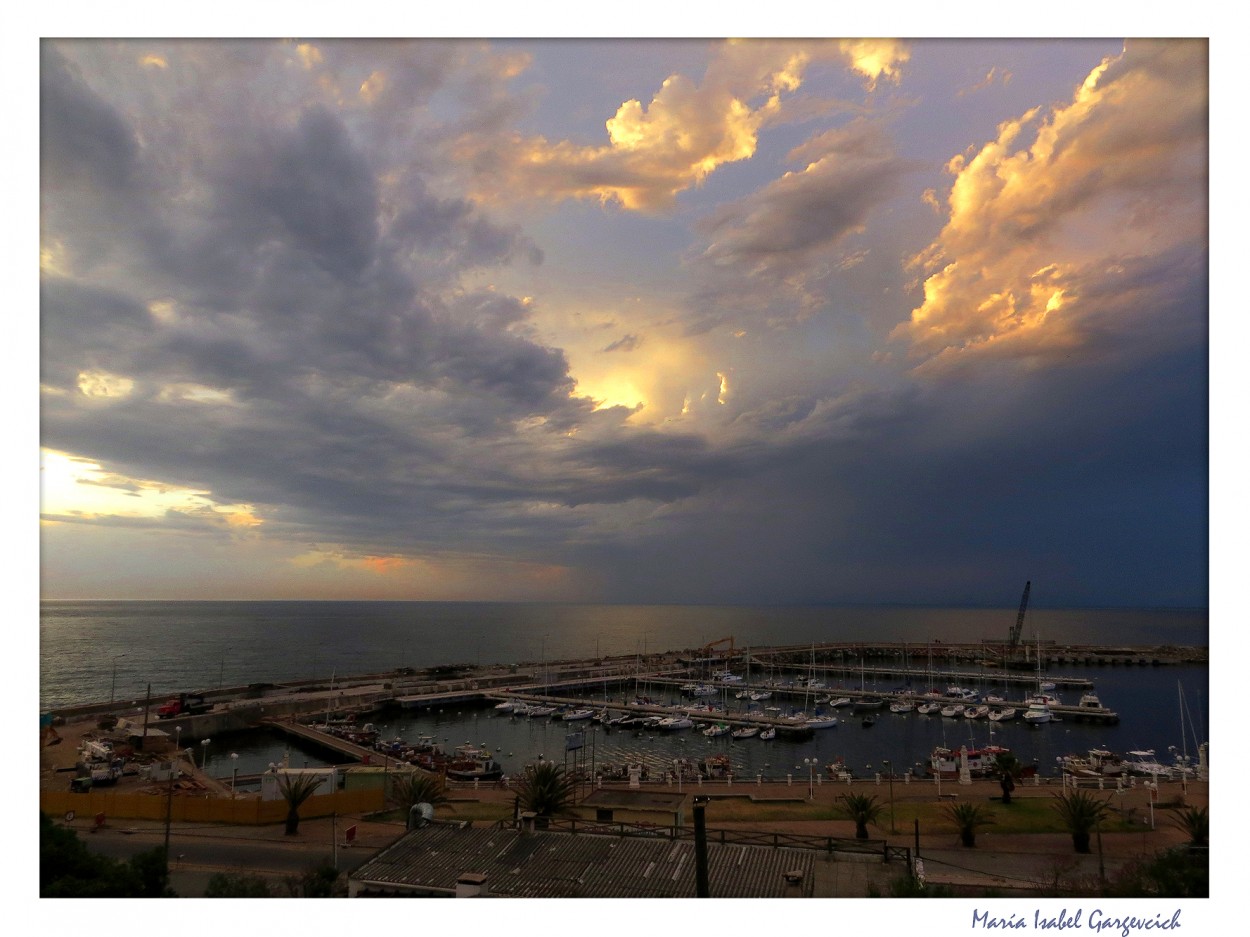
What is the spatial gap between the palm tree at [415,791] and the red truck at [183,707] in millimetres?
36135

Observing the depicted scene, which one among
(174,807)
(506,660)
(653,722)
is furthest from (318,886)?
(506,660)

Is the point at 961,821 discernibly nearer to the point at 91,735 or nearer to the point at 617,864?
the point at 617,864

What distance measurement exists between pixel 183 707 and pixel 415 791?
44558 millimetres

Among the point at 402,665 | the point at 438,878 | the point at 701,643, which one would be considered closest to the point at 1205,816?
the point at 438,878

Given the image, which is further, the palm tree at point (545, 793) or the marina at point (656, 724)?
the marina at point (656, 724)

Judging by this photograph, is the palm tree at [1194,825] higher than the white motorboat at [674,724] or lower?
higher

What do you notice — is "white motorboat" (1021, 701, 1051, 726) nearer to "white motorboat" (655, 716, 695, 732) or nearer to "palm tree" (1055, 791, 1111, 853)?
"white motorboat" (655, 716, 695, 732)

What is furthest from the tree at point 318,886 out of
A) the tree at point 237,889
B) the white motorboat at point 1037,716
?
the white motorboat at point 1037,716

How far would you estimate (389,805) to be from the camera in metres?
26.2

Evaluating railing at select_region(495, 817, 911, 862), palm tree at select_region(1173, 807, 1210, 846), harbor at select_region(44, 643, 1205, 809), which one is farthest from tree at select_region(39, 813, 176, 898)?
palm tree at select_region(1173, 807, 1210, 846)

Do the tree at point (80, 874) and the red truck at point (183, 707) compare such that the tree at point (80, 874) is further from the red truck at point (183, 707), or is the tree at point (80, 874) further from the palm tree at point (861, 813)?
the red truck at point (183, 707)

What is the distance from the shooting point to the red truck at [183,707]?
180ft

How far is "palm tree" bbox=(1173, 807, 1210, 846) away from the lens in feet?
55.7

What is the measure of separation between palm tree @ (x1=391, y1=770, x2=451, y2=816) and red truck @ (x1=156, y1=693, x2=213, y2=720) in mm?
36135
